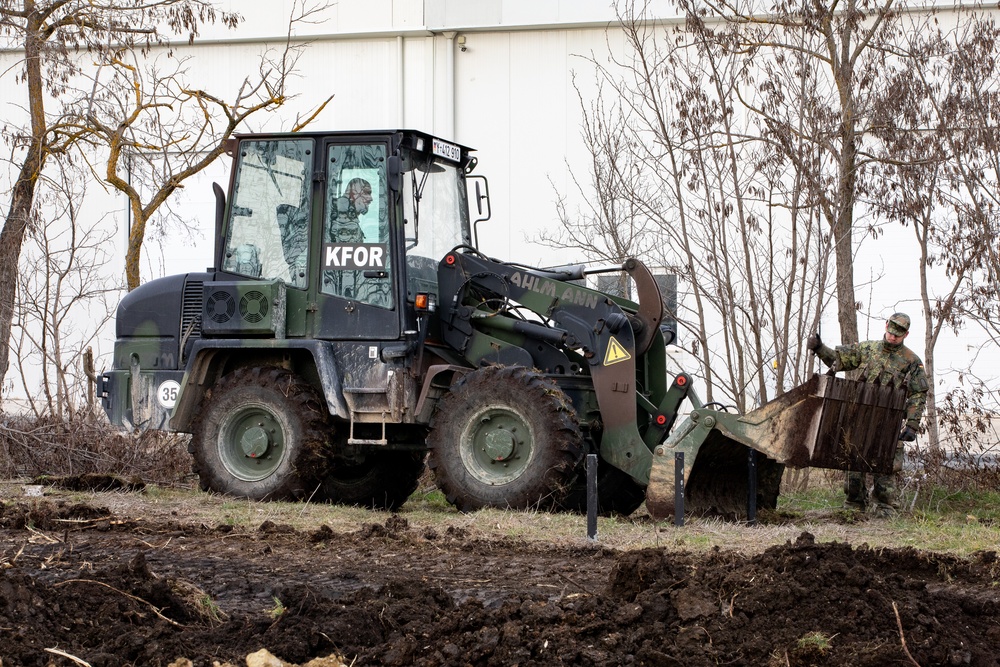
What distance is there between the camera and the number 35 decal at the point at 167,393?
11.1 meters

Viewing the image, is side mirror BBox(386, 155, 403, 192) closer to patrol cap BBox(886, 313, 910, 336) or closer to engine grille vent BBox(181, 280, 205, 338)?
engine grille vent BBox(181, 280, 205, 338)

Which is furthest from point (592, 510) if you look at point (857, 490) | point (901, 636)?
point (857, 490)

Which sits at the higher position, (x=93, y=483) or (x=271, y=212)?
(x=271, y=212)

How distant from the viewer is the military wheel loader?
9.73 meters

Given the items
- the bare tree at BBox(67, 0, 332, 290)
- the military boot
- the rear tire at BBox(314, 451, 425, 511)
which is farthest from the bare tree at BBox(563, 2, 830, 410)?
the bare tree at BBox(67, 0, 332, 290)

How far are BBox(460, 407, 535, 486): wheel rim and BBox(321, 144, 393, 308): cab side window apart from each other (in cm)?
128

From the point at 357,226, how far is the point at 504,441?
7.24 feet

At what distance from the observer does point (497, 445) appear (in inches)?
390

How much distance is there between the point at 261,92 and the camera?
21.7m

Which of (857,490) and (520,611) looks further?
(857,490)

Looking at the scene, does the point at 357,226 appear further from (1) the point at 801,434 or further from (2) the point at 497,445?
(1) the point at 801,434

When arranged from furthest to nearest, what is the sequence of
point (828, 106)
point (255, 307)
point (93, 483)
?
1. point (828, 106)
2. point (93, 483)
3. point (255, 307)

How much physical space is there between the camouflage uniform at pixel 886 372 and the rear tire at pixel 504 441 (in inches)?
95.0

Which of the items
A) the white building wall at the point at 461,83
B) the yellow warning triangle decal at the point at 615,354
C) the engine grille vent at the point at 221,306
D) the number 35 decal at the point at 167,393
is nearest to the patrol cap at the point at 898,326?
the yellow warning triangle decal at the point at 615,354
